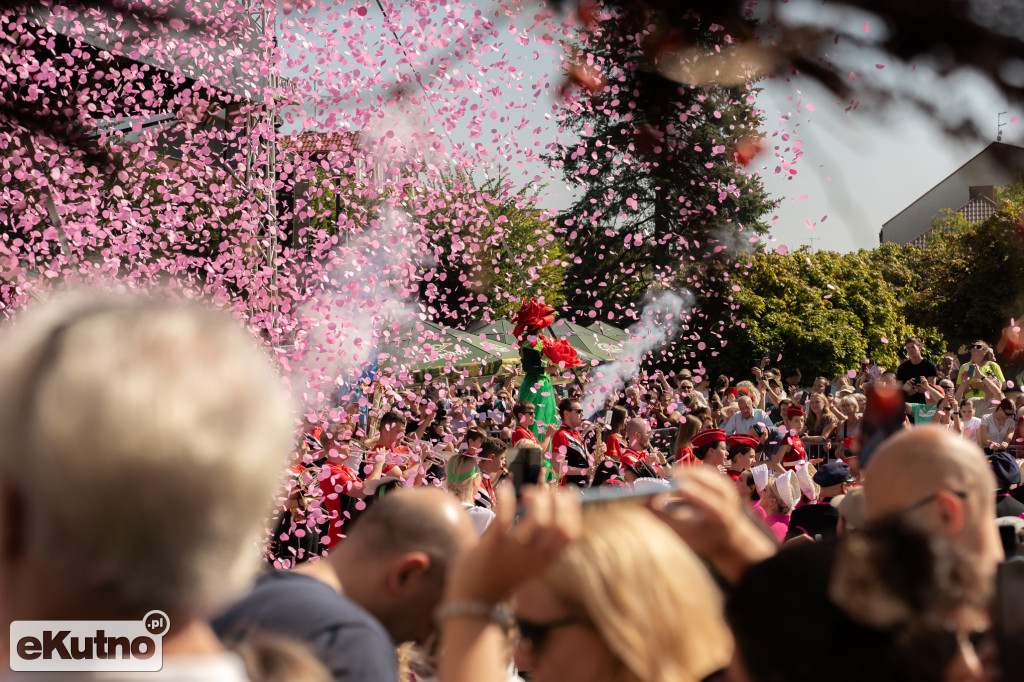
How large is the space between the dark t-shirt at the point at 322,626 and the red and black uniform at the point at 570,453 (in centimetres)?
547

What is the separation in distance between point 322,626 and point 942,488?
1456 mm

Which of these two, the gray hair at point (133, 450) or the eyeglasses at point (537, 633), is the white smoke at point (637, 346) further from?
the gray hair at point (133, 450)

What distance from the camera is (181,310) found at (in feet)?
3.00

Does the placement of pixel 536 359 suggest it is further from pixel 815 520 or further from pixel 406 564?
pixel 406 564

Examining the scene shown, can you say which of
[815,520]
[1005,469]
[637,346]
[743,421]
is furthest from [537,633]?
[637,346]

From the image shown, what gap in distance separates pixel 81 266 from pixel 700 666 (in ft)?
19.1

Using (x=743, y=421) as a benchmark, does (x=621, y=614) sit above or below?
above

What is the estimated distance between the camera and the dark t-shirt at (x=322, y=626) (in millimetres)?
1676

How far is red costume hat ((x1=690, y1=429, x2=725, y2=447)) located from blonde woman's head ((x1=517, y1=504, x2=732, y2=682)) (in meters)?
4.62

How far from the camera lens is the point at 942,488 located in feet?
6.72

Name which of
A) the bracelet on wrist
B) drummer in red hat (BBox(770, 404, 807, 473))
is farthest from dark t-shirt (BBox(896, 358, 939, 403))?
the bracelet on wrist

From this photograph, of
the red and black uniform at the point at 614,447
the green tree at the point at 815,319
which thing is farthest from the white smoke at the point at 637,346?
the green tree at the point at 815,319

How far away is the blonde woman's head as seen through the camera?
4.91 feet

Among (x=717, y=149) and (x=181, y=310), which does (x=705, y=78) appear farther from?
(x=181, y=310)
